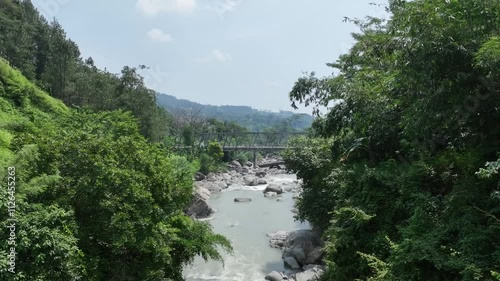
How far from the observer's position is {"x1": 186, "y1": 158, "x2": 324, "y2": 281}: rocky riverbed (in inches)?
568

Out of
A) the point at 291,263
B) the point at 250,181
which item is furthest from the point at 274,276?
the point at 250,181

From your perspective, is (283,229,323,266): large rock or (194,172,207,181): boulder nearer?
(283,229,323,266): large rock

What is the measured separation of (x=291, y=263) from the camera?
51.0 ft

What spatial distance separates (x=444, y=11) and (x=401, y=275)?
4601mm

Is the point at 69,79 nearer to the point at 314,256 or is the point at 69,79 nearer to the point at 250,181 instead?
the point at 250,181

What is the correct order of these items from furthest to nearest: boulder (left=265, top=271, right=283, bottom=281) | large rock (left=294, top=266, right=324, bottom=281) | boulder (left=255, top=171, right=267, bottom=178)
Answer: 1. boulder (left=255, top=171, right=267, bottom=178)
2. boulder (left=265, top=271, right=283, bottom=281)
3. large rock (left=294, top=266, right=324, bottom=281)

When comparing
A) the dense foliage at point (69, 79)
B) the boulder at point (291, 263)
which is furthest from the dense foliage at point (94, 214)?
the dense foliage at point (69, 79)

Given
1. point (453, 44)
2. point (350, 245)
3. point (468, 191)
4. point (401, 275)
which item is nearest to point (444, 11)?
point (453, 44)

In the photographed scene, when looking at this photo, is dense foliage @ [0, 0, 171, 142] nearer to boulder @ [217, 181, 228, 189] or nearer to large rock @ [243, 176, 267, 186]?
boulder @ [217, 181, 228, 189]

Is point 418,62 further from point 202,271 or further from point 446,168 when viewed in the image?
point 202,271

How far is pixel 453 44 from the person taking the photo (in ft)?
21.2

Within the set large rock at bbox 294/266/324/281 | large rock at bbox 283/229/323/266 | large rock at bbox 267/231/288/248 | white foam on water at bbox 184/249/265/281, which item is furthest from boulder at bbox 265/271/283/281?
large rock at bbox 267/231/288/248

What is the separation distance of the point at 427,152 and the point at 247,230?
48.7ft

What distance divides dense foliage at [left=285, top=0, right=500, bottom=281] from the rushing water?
20.7 feet
